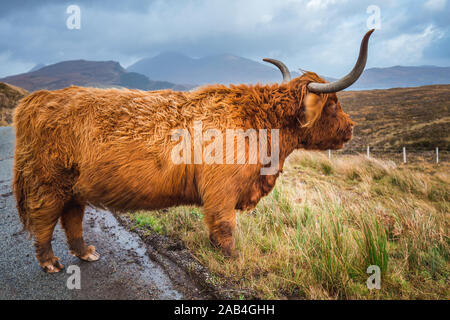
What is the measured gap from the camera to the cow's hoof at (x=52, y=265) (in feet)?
8.99

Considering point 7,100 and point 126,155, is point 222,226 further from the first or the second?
point 7,100

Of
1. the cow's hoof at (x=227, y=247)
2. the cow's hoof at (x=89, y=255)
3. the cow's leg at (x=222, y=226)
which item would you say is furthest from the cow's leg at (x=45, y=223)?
the cow's hoof at (x=227, y=247)

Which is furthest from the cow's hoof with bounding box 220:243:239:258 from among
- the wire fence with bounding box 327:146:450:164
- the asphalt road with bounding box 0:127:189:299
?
the wire fence with bounding box 327:146:450:164

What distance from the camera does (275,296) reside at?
230 centimetres

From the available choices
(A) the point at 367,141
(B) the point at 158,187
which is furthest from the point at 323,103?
(A) the point at 367,141

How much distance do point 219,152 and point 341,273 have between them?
1.72 meters

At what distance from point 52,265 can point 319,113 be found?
3595 millimetres

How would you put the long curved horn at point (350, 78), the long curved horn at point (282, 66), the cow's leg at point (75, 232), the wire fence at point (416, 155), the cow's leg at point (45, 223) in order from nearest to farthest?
the long curved horn at point (350, 78)
the cow's leg at point (45, 223)
the cow's leg at point (75, 232)
the long curved horn at point (282, 66)
the wire fence at point (416, 155)

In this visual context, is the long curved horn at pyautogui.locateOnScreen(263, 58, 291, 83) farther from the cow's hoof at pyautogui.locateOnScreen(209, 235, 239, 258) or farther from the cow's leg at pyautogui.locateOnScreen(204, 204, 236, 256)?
the cow's hoof at pyautogui.locateOnScreen(209, 235, 239, 258)

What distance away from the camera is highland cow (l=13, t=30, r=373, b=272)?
2.48 metres

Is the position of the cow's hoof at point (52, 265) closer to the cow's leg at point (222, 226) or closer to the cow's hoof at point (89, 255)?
the cow's hoof at point (89, 255)

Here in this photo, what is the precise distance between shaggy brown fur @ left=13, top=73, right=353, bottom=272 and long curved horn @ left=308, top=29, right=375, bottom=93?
11cm

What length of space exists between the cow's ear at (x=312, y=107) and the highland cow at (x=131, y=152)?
1 cm
